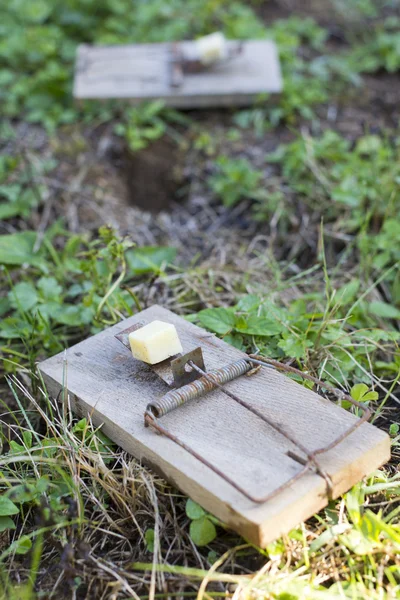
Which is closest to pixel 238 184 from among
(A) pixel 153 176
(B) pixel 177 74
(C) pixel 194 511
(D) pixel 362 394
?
(A) pixel 153 176

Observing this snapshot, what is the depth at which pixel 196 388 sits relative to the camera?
164 centimetres

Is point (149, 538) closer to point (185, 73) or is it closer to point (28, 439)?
point (28, 439)

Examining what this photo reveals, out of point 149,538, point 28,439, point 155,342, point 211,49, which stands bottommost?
point 149,538

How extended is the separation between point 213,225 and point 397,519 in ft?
5.24

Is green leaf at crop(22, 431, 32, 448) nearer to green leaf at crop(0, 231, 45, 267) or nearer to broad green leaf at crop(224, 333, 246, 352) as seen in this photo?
broad green leaf at crop(224, 333, 246, 352)

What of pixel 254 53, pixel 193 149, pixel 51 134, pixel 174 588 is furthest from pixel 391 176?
pixel 174 588

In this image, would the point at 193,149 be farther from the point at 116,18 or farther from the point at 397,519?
the point at 397,519

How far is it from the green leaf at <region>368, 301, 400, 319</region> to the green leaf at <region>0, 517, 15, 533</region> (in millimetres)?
1255

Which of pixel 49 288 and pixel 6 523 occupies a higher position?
pixel 49 288

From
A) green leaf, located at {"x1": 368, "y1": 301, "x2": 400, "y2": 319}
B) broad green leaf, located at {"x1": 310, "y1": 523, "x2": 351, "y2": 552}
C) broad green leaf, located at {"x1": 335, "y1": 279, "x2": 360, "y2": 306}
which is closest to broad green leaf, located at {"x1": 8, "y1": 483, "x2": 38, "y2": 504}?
broad green leaf, located at {"x1": 310, "y1": 523, "x2": 351, "y2": 552}

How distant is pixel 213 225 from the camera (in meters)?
2.95

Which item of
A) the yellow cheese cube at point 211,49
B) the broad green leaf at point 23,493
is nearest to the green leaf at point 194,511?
the broad green leaf at point 23,493

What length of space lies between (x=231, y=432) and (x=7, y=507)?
21.1 inches

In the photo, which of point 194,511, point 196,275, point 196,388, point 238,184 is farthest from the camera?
point 238,184
